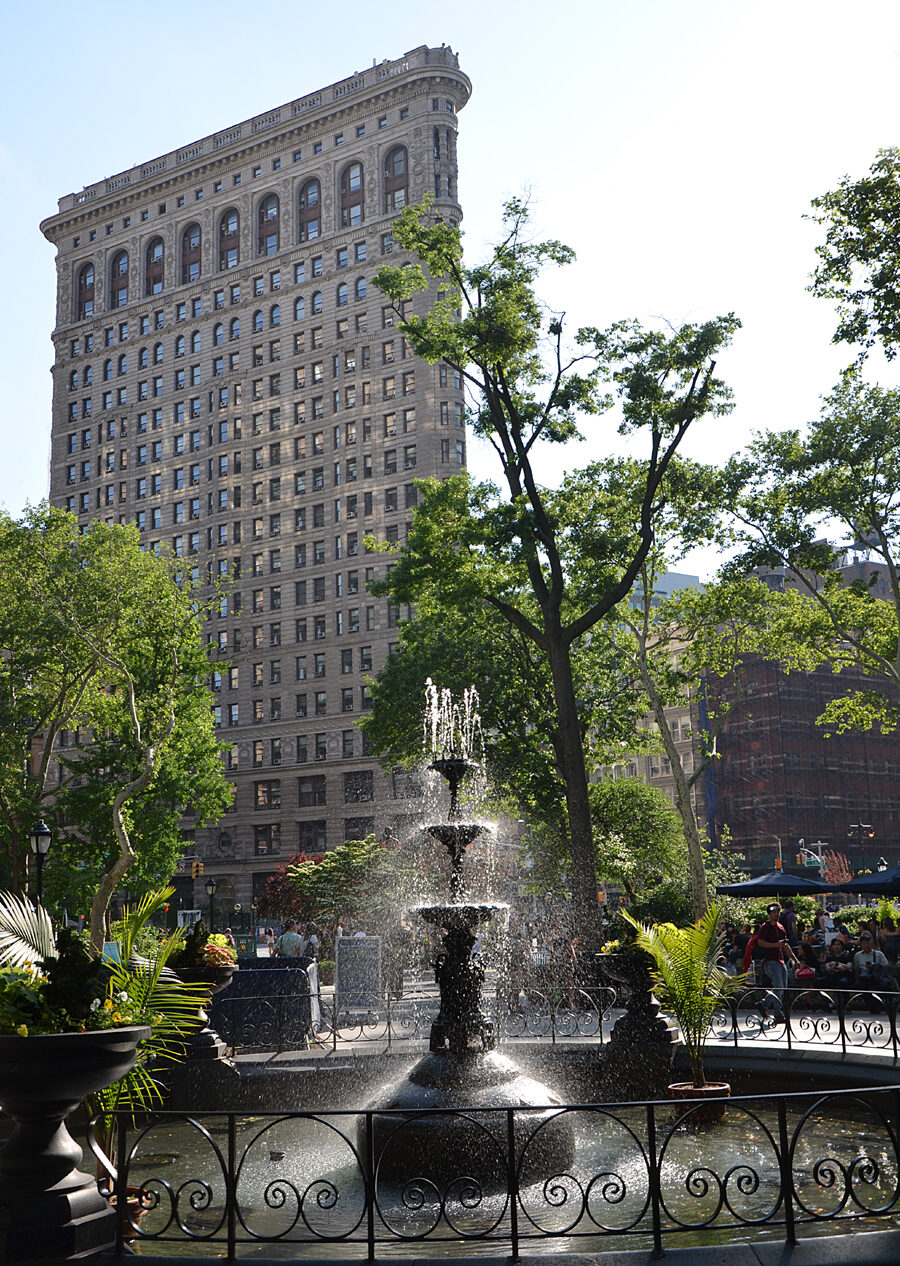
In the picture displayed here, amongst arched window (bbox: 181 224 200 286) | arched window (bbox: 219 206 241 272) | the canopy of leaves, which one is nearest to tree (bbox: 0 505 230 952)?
the canopy of leaves

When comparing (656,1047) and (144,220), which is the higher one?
(144,220)

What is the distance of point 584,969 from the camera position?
19.8 metres

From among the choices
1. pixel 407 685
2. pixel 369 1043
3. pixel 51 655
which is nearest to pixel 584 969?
pixel 369 1043

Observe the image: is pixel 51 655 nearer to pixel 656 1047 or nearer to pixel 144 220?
pixel 656 1047

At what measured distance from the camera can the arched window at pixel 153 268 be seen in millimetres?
93562

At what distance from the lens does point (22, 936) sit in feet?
25.1

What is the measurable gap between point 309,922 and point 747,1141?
34878 mm

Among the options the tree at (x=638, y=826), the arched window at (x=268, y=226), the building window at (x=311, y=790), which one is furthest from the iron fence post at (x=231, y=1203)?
the arched window at (x=268, y=226)

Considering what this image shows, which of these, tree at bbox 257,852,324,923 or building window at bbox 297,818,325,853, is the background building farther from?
tree at bbox 257,852,324,923

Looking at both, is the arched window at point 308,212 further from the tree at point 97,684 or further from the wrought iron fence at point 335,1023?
the wrought iron fence at point 335,1023

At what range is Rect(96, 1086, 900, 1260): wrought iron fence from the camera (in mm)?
6984

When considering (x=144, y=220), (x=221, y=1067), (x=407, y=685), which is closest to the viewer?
(x=221, y=1067)

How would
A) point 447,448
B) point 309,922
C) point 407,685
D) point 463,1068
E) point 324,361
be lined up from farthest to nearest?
1. point 324,361
2. point 447,448
3. point 309,922
4. point 407,685
5. point 463,1068

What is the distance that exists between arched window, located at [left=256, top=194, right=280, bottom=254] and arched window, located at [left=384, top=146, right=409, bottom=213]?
10685 millimetres
